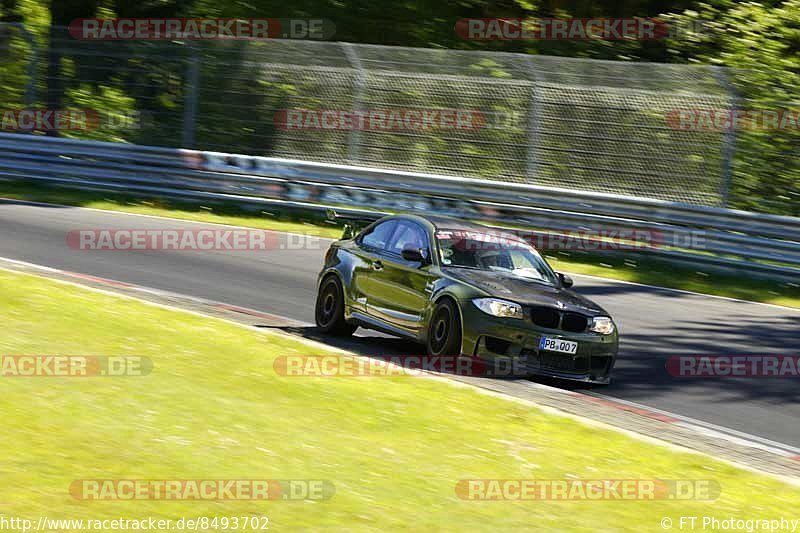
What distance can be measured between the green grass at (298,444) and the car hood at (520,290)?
1492 millimetres

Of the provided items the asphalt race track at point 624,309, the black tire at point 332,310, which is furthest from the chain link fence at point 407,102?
the black tire at point 332,310

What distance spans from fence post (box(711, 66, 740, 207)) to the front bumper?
9606 mm

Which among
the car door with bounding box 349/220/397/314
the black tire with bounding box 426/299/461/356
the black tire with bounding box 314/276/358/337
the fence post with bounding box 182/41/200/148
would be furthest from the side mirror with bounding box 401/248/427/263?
the fence post with bounding box 182/41/200/148

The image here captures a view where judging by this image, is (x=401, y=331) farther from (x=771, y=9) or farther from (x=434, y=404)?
(x=771, y=9)

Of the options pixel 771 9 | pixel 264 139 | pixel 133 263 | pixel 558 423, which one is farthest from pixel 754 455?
pixel 771 9

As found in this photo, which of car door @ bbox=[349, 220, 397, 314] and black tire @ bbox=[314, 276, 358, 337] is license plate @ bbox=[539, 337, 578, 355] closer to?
car door @ bbox=[349, 220, 397, 314]

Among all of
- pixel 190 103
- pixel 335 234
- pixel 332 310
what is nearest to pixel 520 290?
pixel 332 310

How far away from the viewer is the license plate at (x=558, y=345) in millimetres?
11203

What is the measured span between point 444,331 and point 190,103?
1453 centimetres

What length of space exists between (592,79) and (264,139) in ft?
21.5

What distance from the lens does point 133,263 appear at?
16.8 meters

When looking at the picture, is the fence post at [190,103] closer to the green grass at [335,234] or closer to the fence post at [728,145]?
the green grass at [335,234]

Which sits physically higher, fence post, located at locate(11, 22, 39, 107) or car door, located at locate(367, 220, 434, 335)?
fence post, located at locate(11, 22, 39, 107)

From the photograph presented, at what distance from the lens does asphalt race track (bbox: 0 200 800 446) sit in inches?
441
